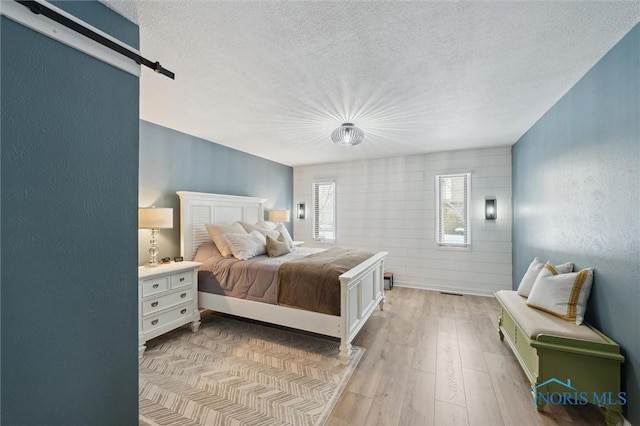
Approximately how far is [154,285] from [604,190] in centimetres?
401

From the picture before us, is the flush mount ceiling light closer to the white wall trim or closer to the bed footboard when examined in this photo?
the bed footboard

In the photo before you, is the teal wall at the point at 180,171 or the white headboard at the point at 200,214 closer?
the teal wall at the point at 180,171

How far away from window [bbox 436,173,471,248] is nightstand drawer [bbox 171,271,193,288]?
4.11 m

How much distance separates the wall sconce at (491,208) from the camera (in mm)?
4391

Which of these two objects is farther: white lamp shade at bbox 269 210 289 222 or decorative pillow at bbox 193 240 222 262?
white lamp shade at bbox 269 210 289 222

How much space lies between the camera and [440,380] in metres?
2.23

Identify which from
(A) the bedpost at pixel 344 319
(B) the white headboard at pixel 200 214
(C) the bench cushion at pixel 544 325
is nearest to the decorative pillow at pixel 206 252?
(B) the white headboard at pixel 200 214

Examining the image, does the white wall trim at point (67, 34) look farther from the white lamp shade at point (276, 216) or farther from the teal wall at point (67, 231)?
the white lamp shade at point (276, 216)

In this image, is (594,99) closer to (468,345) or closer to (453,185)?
(468,345)

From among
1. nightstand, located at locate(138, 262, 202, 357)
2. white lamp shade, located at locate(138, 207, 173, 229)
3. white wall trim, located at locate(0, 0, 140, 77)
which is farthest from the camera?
white lamp shade, located at locate(138, 207, 173, 229)

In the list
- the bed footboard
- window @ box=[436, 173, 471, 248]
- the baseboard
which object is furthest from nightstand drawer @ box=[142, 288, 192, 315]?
window @ box=[436, 173, 471, 248]

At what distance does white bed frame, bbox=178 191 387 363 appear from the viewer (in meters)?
2.57

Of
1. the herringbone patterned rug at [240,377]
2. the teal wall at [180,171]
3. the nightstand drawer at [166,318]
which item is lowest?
the herringbone patterned rug at [240,377]

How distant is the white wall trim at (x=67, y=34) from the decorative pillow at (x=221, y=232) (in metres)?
2.26
